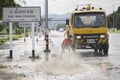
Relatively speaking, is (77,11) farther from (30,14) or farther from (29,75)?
(29,75)

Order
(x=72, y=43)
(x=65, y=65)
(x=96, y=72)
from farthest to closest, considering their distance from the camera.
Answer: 1. (x=72, y=43)
2. (x=65, y=65)
3. (x=96, y=72)

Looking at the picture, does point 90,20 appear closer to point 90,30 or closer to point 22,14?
point 90,30

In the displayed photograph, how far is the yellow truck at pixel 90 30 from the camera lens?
78.2 ft

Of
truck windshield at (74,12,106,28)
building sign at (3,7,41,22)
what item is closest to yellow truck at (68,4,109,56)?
truck windshield at (74,12,106,28)

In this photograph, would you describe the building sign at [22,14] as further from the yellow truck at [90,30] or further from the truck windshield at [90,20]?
the truck windshield at [90,20]

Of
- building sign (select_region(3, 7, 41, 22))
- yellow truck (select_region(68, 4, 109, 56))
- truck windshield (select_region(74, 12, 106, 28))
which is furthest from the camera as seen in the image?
truck windshield (select_region(74, 12, 106, 28))

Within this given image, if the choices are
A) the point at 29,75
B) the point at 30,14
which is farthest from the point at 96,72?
the point at 30,14

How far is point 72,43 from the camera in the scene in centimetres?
2373

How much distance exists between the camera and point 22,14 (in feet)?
72.3

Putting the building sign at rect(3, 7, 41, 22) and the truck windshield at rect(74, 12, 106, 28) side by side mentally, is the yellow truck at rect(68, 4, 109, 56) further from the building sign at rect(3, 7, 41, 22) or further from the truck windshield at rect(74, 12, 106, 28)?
the building sign at rect(3, 7, 41, 22)

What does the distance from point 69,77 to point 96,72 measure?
1713mm

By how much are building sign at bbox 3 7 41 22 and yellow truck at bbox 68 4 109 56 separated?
115 inches

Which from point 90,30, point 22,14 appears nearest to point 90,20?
point 90,30

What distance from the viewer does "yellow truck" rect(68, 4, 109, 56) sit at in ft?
78.2
